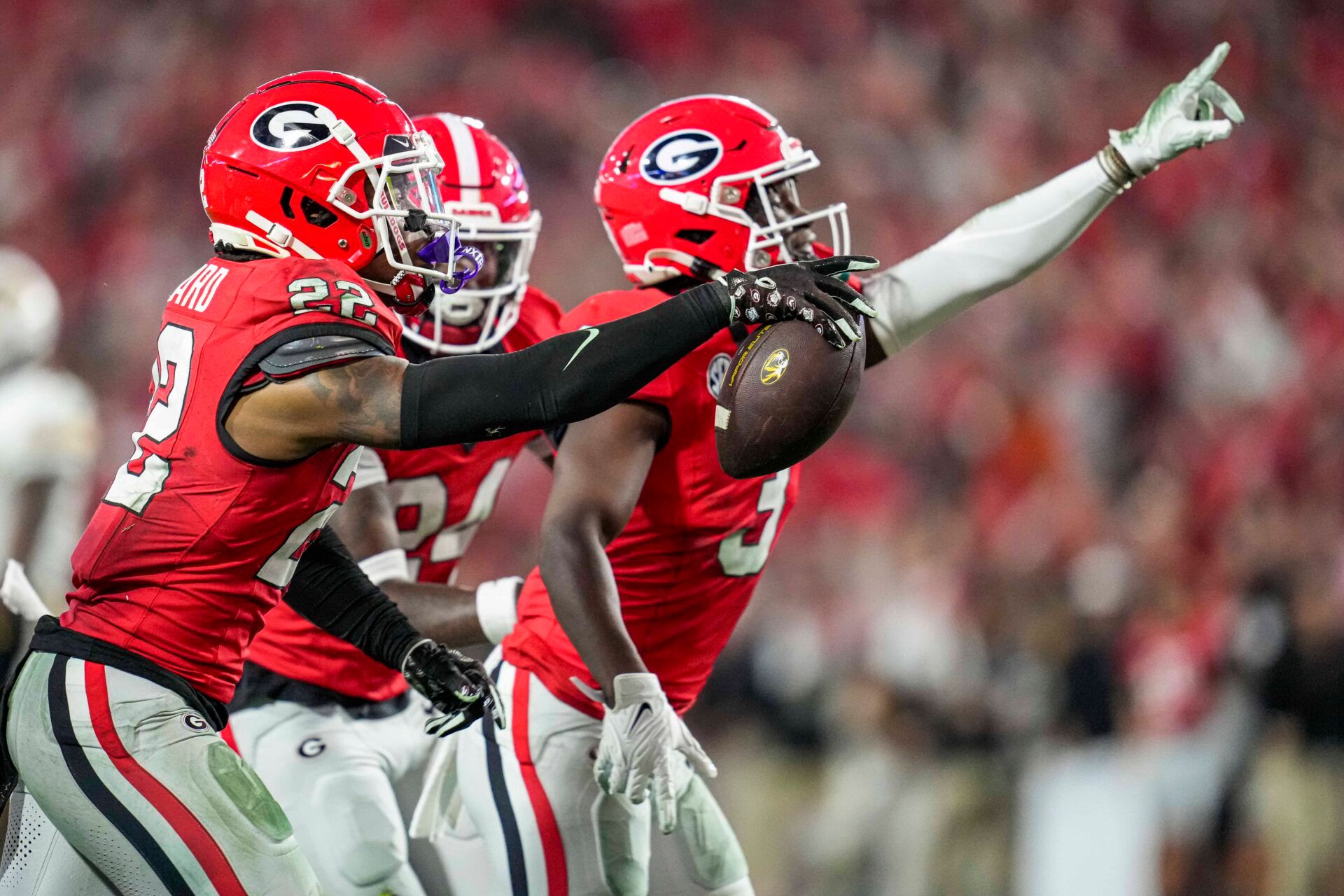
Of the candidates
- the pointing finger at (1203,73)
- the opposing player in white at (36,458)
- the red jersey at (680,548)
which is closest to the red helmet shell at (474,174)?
the red jersey at (680,548)

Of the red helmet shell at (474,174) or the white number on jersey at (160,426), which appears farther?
the red helmet shell at (474,174)

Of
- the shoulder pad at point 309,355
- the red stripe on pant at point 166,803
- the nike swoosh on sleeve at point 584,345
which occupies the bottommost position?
the red stripe on pant at point 166,803

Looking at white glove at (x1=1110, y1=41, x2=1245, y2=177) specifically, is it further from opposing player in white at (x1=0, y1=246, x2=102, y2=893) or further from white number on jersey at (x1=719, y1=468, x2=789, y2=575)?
opposing player in white at (x1=0, y1=246, x2=102, y2=893)

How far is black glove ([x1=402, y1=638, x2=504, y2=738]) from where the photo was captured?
2.68 m

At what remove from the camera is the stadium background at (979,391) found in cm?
576

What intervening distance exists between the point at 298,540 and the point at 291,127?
26.8 inches

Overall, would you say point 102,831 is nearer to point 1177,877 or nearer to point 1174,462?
point 1177,877

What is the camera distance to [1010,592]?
6359mm

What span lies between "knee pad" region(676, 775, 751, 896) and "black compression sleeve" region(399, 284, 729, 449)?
48.3 inches

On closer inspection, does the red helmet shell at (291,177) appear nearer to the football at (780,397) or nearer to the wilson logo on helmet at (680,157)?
the football at (780,397)

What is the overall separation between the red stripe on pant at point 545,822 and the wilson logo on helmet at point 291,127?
1.23m

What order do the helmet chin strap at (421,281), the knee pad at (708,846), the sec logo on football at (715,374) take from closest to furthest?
the helmet chin strap at (421,281), the sec logo on football at (715,374), the knee pad at (708,846)

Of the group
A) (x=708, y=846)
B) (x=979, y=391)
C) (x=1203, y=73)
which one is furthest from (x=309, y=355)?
(x=979, y=391)

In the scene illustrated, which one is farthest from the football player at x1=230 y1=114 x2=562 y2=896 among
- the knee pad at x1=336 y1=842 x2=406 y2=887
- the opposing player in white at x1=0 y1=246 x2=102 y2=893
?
the opposing player in white at x1=0 y1=246 x2=102 y2=893
